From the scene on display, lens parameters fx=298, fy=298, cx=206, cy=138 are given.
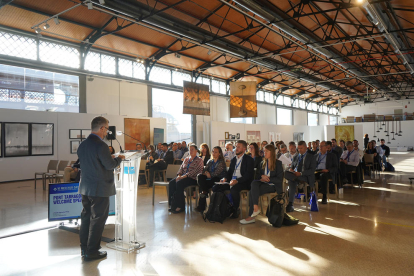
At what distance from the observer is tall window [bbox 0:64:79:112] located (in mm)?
9703

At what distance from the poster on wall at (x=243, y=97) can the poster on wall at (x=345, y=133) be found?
882 cm

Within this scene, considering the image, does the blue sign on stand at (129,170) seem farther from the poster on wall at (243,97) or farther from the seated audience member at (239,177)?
the poster on wall at (243,97)

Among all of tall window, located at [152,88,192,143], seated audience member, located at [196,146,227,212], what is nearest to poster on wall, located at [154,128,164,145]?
tall window, located at [152,88,192,143]

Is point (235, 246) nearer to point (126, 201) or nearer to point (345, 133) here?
point (126, 201)

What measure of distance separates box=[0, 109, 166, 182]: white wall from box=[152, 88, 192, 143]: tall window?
126 inches

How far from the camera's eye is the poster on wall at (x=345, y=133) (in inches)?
740

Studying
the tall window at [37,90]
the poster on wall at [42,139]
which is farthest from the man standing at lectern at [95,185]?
the tall window at [37,90]

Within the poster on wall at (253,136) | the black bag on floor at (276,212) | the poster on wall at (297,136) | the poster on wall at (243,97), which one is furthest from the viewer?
the poster on wall at (297,136)

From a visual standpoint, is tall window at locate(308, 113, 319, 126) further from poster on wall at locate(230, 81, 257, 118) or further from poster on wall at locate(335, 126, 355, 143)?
poster on wall at locate(230, 81, 257, 118)

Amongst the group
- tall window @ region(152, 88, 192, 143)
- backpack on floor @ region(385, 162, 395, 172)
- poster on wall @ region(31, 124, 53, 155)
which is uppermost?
tall window @ region(152, 88, 192, 143)

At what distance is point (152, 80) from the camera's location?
46.3ft

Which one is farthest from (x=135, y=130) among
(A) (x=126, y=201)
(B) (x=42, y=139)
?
(A) (x=126, y=201)

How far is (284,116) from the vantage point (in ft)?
81.3

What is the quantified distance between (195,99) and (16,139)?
676 centimetres
